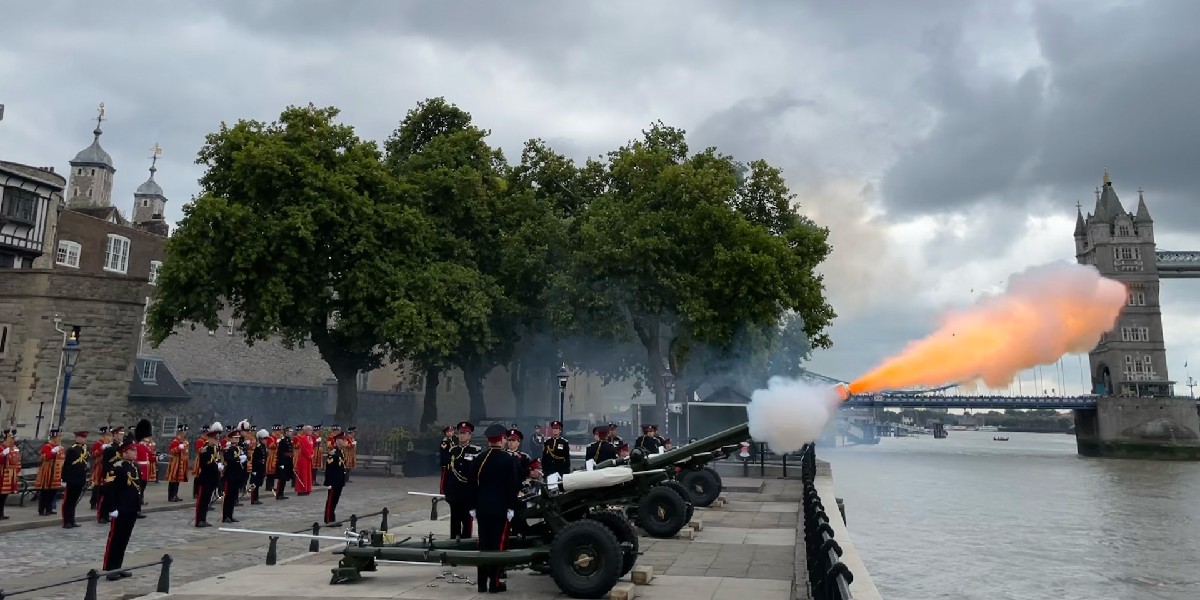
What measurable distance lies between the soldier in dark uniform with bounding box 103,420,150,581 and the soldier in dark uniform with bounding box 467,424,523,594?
4850 mm

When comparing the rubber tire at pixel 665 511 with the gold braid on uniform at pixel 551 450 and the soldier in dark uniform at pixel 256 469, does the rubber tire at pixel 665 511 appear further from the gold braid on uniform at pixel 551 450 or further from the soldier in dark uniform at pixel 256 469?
the soldier in dark uniform at pixel 256 469

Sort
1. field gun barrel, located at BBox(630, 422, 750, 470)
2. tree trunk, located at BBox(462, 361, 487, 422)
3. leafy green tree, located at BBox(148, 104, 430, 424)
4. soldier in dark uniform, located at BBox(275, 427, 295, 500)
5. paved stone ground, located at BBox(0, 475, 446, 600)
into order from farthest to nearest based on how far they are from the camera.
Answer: tree trunk, located at BBox(462, 361, 487, 422) → leafy green tree, located at BBox(148, 104, 430, 424) → soldier in dark uniform, located at BBox(275, 427, 295, 500) → field gun barrel, located at BBox(630, 422, 750, 470) → paved stone ground, located at BBox(0, 475, 446, 600)

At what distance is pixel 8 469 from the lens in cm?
1670

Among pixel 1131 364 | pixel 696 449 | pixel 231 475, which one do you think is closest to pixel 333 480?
pixel 231 475

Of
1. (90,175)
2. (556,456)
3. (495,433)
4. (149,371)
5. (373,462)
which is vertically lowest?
(373,462)

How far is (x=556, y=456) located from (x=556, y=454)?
0.04 metres

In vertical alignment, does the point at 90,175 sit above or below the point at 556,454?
above

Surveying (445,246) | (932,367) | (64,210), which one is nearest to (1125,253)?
(445,246)

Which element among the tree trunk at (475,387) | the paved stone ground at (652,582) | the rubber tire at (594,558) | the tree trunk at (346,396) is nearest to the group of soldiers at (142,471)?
the paved stone ground at (652,582)

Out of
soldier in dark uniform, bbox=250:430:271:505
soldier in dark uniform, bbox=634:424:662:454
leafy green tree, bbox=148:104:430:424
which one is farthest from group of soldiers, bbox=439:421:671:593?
leafy green tree, bbox=148:104:430:424

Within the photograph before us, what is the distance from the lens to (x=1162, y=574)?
20.2 metres

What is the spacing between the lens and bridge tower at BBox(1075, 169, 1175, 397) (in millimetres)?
92562

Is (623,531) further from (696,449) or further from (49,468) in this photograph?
(49,468)

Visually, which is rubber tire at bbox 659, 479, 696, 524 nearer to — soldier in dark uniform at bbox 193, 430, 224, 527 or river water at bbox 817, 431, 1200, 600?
river water at bbox 817, 431, 1200, 600
